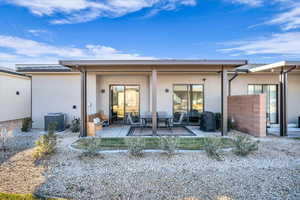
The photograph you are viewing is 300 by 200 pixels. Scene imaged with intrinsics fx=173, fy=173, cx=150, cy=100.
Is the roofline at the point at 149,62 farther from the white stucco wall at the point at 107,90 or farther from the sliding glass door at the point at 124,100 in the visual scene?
the sliding glass door at the point at 124,100

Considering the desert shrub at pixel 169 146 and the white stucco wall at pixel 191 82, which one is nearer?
the desert shrub at pixel 169 146

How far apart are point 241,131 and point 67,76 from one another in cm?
925

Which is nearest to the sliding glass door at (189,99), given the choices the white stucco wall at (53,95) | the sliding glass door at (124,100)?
A: the sliding glass door at (124,100)

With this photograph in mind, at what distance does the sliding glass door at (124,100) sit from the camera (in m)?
10.4

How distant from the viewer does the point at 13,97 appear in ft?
40.3

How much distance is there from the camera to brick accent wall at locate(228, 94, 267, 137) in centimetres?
704

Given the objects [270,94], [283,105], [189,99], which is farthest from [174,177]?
[270,94]

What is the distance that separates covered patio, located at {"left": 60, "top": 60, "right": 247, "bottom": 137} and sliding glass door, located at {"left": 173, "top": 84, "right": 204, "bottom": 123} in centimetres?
20

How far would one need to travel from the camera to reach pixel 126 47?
52.0 feet

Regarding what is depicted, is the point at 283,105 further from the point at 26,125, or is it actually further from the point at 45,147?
the point at 26,125

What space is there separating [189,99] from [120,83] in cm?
414

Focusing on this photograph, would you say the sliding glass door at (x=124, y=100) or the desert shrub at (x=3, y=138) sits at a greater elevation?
the sliding glass door at (x=124, y=100)

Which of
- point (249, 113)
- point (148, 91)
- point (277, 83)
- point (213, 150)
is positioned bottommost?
point (213, 150)

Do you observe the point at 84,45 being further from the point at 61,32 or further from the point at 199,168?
the point at 199,168
